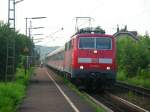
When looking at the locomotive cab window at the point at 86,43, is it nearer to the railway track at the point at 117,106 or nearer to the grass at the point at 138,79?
the railway track at the point at 117,106

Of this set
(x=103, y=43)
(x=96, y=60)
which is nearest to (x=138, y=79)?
(x=103, y=43)

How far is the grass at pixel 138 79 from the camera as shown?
40.3 metres

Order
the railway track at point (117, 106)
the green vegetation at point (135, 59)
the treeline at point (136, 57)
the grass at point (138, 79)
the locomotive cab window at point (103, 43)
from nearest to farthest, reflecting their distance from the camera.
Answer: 1. the railway track at point (117, 106)
2. the locomotive cab window at point (103, 43)
3. the grass at point (138, 79)
4. the green vegetation at point (135, 59)
5. the treeline at point (136, 57)

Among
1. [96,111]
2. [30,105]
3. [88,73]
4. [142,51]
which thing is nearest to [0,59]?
[88,73]

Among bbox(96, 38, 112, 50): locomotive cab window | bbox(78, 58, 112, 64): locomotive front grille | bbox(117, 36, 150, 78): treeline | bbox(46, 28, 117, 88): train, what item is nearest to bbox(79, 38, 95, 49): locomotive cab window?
bbox(46, 28, 117, 88): train

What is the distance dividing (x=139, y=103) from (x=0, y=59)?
15.6m

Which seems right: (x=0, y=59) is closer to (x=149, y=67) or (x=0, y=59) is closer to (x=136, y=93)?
(x=136, y=93)

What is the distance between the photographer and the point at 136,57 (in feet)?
157

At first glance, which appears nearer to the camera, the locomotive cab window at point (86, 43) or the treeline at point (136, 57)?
the locomotive cab window at point (86, 43)

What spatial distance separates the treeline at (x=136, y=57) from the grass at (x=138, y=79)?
30cm

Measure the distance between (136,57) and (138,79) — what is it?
2870 mm

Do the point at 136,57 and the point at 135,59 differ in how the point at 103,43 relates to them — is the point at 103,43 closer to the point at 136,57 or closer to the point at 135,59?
the point at 136,57

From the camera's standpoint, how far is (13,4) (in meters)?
31.5

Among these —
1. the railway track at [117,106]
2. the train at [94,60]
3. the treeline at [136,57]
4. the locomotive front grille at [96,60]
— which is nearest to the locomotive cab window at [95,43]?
the train at [94,60]
